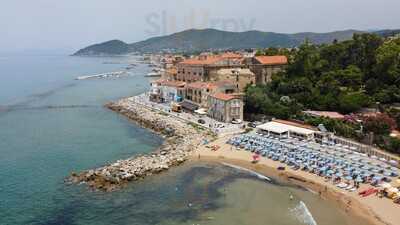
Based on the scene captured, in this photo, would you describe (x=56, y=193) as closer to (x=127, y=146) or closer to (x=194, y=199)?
(x=194, y=199)

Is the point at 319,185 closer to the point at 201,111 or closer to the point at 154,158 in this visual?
the point at 154,158

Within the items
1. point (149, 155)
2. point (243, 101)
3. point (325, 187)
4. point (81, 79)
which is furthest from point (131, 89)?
point (325, 187)

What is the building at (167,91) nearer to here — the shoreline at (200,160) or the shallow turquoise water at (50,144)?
the shallow turquoise water at (50,144)

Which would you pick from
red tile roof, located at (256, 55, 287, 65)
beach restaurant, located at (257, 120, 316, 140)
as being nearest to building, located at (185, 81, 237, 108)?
red tile roof, located at (256, 55, 287, 65)

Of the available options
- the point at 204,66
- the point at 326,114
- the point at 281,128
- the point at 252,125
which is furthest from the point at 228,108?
the point at 204,66

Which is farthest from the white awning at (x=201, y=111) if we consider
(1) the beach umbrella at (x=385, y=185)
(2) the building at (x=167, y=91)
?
(1) the beach umbrella at (x=385, y=185)
